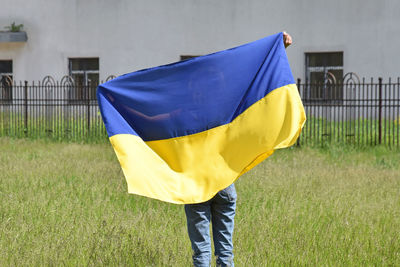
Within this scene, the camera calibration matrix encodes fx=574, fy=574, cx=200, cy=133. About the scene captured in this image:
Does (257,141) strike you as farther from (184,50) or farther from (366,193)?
(184,50)

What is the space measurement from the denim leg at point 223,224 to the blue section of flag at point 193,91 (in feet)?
1.75

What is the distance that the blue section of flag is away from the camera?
4.11 m

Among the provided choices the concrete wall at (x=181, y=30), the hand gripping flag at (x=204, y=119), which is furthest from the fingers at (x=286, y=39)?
the concrete wall at (x=181, y=30)

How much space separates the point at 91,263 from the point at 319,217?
2697mm

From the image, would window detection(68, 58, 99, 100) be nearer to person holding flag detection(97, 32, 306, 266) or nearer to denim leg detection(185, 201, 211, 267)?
person holding flag detection(97, 32, 306, 266)

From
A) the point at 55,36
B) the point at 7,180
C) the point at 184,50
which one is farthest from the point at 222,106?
the point at 55,36

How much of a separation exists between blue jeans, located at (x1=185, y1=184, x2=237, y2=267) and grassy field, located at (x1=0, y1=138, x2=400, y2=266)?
1.88ft

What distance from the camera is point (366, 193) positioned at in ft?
25.0

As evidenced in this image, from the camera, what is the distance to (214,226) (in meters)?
3.91

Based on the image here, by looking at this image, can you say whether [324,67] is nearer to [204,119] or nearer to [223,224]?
[204,119]

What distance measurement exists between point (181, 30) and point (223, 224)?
1614 centimetres

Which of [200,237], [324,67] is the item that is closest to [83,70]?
[324,67]

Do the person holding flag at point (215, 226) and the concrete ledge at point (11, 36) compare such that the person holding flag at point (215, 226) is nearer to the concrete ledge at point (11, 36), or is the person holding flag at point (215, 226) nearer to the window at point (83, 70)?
the window at point (83, 70)

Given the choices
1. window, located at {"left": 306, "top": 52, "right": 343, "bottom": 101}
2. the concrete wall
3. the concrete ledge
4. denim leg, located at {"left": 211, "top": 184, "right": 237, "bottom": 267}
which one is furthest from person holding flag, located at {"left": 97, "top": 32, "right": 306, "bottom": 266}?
the concrete ledge
